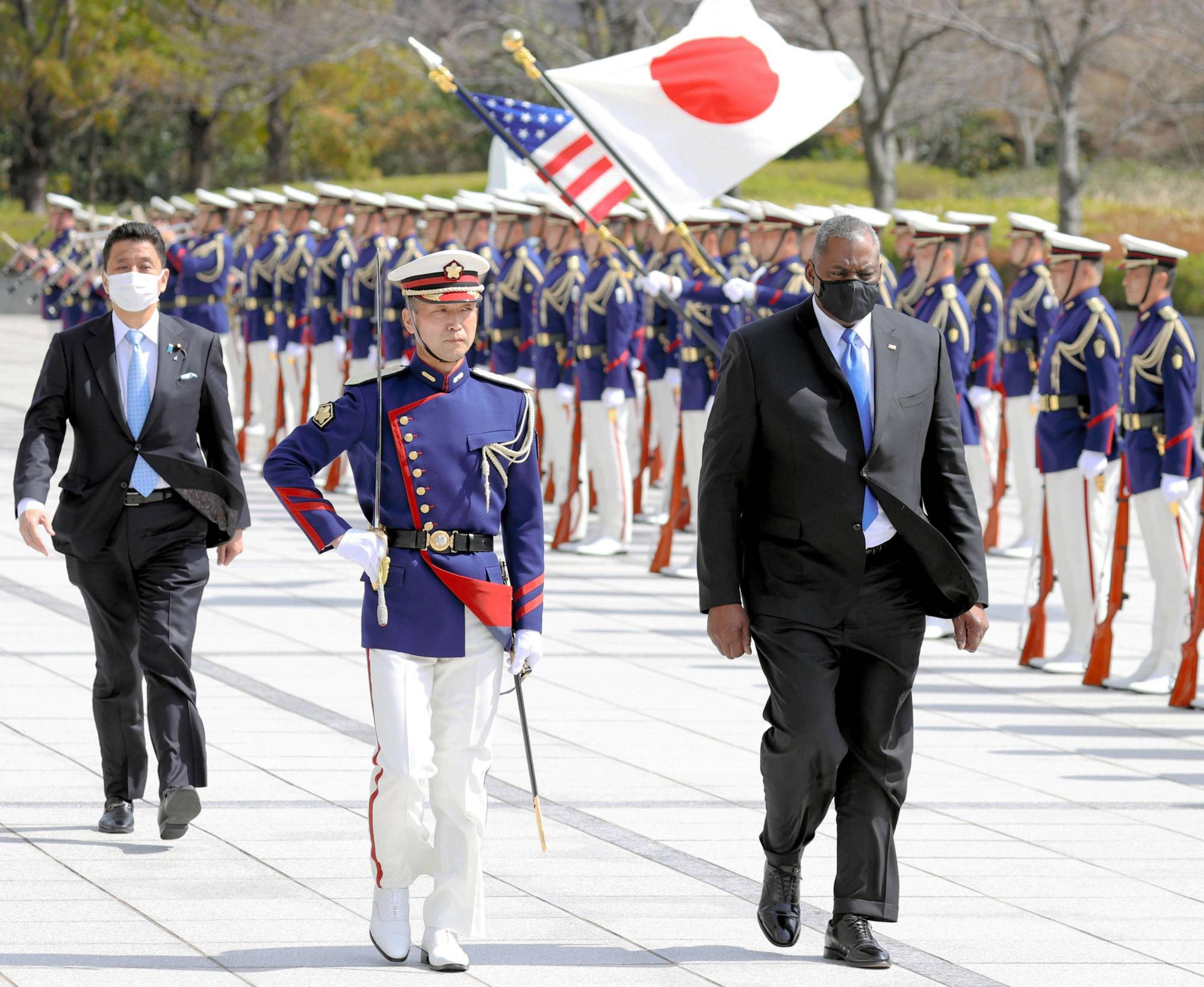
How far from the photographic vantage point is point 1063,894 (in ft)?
21.1

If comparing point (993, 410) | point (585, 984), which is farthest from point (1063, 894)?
point (993, 410)

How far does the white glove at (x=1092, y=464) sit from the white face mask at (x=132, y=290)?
521 centimetres

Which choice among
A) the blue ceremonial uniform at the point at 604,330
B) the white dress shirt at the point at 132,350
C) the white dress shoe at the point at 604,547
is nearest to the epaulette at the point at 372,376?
the white dress shirt at the point at 132,350

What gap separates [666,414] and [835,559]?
9.97 m

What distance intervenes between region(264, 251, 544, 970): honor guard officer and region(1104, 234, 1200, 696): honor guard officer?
16.0 ft

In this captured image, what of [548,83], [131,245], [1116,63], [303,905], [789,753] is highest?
Answer: [1116,63]

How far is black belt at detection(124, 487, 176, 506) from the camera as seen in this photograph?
673 cm

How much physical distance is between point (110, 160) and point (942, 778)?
39141 mm

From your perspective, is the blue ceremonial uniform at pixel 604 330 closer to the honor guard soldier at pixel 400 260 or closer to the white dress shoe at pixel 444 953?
the honor guard soldier at pixel 400 260

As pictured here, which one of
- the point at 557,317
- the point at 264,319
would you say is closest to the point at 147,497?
the point at 557,317

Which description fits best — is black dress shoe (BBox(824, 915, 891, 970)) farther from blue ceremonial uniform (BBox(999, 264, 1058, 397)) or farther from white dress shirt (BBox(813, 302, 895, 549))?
blue ceremonial uniform (BBox(999, 264, 1058, 397))

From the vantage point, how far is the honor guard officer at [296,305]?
1827 centimetres

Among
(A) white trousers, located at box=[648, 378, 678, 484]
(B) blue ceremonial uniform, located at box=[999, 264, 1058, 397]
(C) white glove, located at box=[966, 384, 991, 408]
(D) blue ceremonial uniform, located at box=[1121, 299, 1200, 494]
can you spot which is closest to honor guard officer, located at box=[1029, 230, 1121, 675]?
(D) blue ceremonial uniform, located at box=[1121, 299, 1200, 494]

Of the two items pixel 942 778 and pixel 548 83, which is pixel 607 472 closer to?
pixel 548 83
